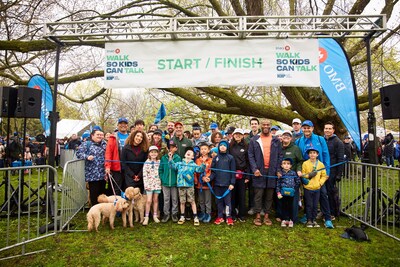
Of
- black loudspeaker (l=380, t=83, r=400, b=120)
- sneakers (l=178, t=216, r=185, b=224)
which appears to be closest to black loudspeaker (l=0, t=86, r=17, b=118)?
sneakers (l=178, t=216, r=185, b=224)

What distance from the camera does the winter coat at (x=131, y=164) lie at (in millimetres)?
6031

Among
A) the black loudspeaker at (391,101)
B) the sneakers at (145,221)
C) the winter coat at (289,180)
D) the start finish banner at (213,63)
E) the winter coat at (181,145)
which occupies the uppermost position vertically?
the start finish banner at (213,63)

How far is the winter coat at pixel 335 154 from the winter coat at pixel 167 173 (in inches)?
Answer: 131

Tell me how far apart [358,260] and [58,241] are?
191 inches

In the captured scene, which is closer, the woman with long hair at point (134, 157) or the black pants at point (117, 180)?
the woman with long hair at point (134, 157)

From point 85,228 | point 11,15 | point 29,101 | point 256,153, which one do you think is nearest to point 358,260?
point 256,153

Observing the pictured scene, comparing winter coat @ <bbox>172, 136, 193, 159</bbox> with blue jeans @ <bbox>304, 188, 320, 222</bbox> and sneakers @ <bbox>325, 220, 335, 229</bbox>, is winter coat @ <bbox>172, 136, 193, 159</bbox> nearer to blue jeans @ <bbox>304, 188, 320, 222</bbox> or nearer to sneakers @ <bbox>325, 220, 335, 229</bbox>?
blue jeans @ <bbox>304, 188, 320, 222</bbox>

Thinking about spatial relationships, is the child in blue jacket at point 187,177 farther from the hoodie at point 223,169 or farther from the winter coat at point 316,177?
the winter coat at point 316,177

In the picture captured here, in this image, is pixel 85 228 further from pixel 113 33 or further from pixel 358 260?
pixel 358 260

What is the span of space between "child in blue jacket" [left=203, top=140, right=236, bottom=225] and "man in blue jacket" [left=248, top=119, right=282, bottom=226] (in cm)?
45

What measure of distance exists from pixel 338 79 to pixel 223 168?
3.13 m

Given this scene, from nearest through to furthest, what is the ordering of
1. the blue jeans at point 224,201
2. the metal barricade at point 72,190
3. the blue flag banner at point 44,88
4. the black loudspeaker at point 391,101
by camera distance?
the black loudspeaker at point 391,101, the metal barricade at point 72,190, the blue jeans at point 224,201, the blue flag banner at point 44,88

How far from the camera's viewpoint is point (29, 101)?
595 centimetres

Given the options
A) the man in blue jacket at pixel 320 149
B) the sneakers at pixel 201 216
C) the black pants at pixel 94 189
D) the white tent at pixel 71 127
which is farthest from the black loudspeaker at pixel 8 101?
the white tent at pixel 71 127
